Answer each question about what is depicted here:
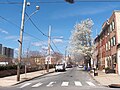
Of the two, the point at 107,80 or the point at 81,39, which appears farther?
the point at 81,39

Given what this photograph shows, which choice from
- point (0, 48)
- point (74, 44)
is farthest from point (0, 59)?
point (0, 48)

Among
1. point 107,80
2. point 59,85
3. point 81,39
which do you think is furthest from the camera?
point 81,39

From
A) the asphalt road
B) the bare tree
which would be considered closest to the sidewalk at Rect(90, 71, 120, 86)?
the asphalt road

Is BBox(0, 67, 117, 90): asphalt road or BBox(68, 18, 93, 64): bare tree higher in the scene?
BBox(68, 18, 93, 64): bare tree

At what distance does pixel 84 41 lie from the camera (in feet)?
210

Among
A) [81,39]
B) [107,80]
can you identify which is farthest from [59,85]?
[81,39]

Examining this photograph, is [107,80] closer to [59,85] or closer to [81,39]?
[59,85]

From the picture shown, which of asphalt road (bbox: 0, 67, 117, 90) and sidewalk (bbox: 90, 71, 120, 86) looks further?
sidewalk (bbox: 90, 71, 120, 86)

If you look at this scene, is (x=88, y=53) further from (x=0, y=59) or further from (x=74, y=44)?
(x=0, y=59)

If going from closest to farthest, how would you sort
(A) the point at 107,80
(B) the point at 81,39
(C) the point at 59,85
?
(C) the point at 59,85, (A) the point at 107,80, (B) the point at 81,39

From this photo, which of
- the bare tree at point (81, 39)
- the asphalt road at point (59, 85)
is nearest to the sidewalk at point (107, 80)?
the asphalt road at point (59, 85)

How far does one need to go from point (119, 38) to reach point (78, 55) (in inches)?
914

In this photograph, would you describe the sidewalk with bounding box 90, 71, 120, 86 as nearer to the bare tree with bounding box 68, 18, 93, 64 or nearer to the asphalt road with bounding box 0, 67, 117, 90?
the asphalt road with bounding box 0, 67, 117, 90

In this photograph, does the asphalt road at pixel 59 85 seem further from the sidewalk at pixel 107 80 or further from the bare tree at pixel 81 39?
the bare tree at pixel 81 39
